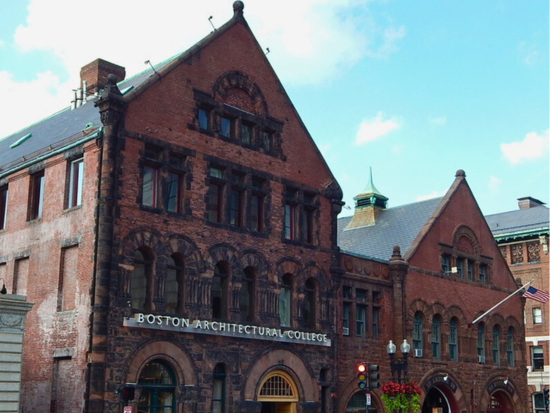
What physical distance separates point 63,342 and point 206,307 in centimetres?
574

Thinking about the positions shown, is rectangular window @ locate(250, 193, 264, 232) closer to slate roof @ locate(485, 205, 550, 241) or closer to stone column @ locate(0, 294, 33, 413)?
stone column @ locate(0, 294, 33, 413)

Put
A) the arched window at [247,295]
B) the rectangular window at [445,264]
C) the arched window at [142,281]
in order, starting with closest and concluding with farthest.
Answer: the arched window at [142,281] → the arched window at [247,295] → the rectangular window at [445,264]

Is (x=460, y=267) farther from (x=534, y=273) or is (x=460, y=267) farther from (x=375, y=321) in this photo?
(x=534, y=273)

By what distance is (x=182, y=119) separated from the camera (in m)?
33.8

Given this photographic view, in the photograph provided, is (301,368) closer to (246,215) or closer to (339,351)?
(339,351)

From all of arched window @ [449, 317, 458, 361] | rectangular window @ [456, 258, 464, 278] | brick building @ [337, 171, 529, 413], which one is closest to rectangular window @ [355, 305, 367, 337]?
brick building @ [337, 171, 529, 413]

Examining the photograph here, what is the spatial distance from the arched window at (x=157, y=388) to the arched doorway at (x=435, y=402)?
18686 millimetres

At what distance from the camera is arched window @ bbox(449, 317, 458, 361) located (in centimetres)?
4716

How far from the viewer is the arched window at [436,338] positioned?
45.8 m

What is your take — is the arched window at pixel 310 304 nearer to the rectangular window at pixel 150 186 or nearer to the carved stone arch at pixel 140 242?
the carved stone arch at pixel 140 242

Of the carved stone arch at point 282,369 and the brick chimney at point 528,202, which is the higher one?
the brick chimney at point 528,202

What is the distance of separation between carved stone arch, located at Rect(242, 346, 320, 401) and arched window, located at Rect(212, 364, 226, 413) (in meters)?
0.99

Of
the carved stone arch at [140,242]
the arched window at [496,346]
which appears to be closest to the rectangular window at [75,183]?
the carved stone arch at [140,242]

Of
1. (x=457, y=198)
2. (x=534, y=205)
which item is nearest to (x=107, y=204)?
(x=457, y=198)
